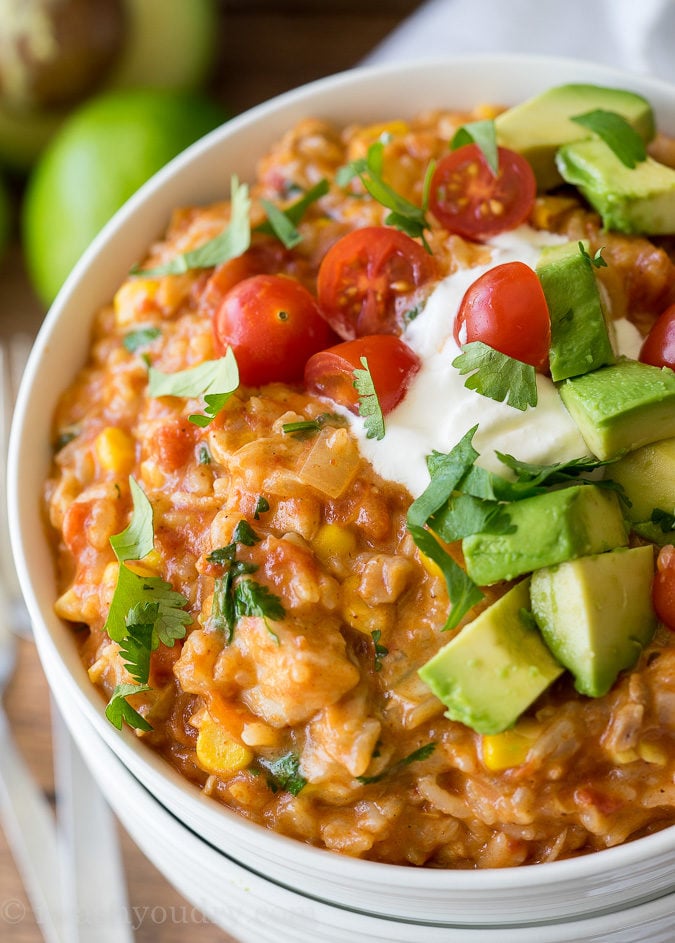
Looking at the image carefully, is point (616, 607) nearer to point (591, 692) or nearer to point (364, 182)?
point (591, 692)

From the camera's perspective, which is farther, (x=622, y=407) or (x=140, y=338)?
(x=140, y=338)

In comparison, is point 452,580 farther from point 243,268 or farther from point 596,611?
point 243,268

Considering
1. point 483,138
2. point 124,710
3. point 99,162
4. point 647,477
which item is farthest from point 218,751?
point 99,162

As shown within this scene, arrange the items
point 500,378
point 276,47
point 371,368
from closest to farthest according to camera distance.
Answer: point 500,378
point 371,368
point 276,47

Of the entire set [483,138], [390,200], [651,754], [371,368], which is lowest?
[651,754]

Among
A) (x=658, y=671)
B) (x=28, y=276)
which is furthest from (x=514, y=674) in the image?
(x=28, y=276)

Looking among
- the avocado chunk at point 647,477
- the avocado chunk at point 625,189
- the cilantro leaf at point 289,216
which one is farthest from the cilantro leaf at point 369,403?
the avocado chunk at point 625,189

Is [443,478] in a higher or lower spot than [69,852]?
higher
